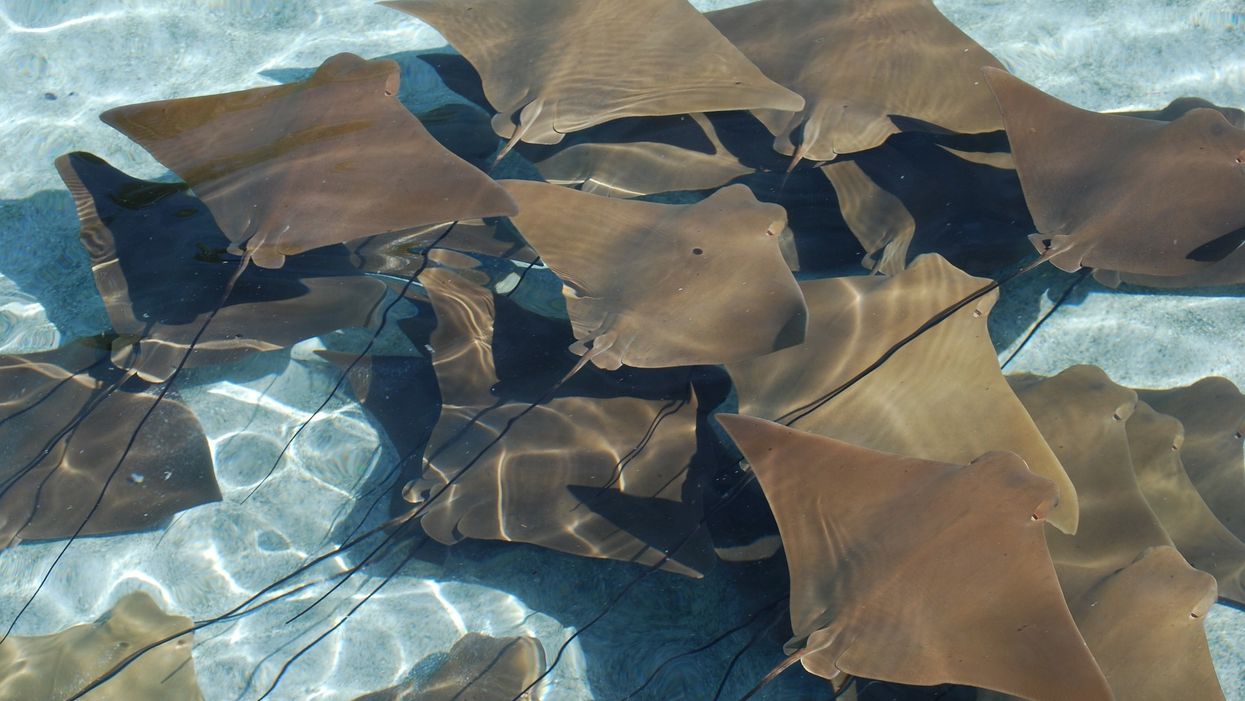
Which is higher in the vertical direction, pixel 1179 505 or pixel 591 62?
pixel 591 62

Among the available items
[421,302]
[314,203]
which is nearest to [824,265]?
[421,302]

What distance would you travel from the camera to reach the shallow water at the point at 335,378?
132 inches

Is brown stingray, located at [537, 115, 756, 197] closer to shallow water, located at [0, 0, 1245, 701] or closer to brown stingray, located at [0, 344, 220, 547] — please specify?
shallow water, located at [0, 0, 1245, 701]

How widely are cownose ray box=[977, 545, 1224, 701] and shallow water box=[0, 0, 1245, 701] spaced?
79 cm

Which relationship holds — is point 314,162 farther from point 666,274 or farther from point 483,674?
point 483,674


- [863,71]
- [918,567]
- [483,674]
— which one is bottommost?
[483,674]

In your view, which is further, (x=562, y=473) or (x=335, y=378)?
(x=335, y=378)

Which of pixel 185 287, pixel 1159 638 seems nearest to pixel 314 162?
pixel 185 287

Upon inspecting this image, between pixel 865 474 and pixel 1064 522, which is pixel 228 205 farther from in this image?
pixel 1064 522

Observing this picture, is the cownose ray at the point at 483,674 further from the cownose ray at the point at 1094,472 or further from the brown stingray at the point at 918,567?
the cownose ray at the point at 1094,472

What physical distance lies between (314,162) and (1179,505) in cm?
339

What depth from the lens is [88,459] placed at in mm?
3506

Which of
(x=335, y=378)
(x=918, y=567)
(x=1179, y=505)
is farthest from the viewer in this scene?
(x=335, y=378)

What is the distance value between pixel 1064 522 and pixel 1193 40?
3638mm
